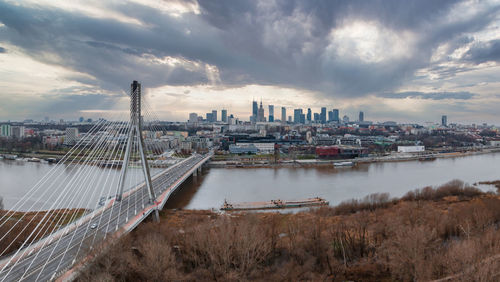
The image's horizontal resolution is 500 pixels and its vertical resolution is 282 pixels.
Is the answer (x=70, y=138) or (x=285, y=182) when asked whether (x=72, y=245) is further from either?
(x=70, y=138)

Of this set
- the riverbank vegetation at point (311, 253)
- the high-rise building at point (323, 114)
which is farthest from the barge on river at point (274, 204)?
the high-rise building at point (323, 114)

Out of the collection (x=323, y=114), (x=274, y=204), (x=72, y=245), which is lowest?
(x=274, y=204)

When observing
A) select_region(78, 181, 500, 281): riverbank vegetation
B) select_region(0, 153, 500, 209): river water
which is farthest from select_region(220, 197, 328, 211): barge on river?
select_region(78, 181, 500, 281): riverbank vegetation

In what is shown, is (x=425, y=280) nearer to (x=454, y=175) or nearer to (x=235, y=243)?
(x=235, y=243)

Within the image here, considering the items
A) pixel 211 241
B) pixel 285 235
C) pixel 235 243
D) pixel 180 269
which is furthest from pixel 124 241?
pixel 285 235

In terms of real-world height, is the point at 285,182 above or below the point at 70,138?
below

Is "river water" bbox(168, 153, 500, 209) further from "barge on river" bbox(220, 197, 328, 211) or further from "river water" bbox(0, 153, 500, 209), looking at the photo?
"barge on river" bbox(220, 197, 328, 211)

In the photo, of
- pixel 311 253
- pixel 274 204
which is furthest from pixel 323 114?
pixel 311 253
